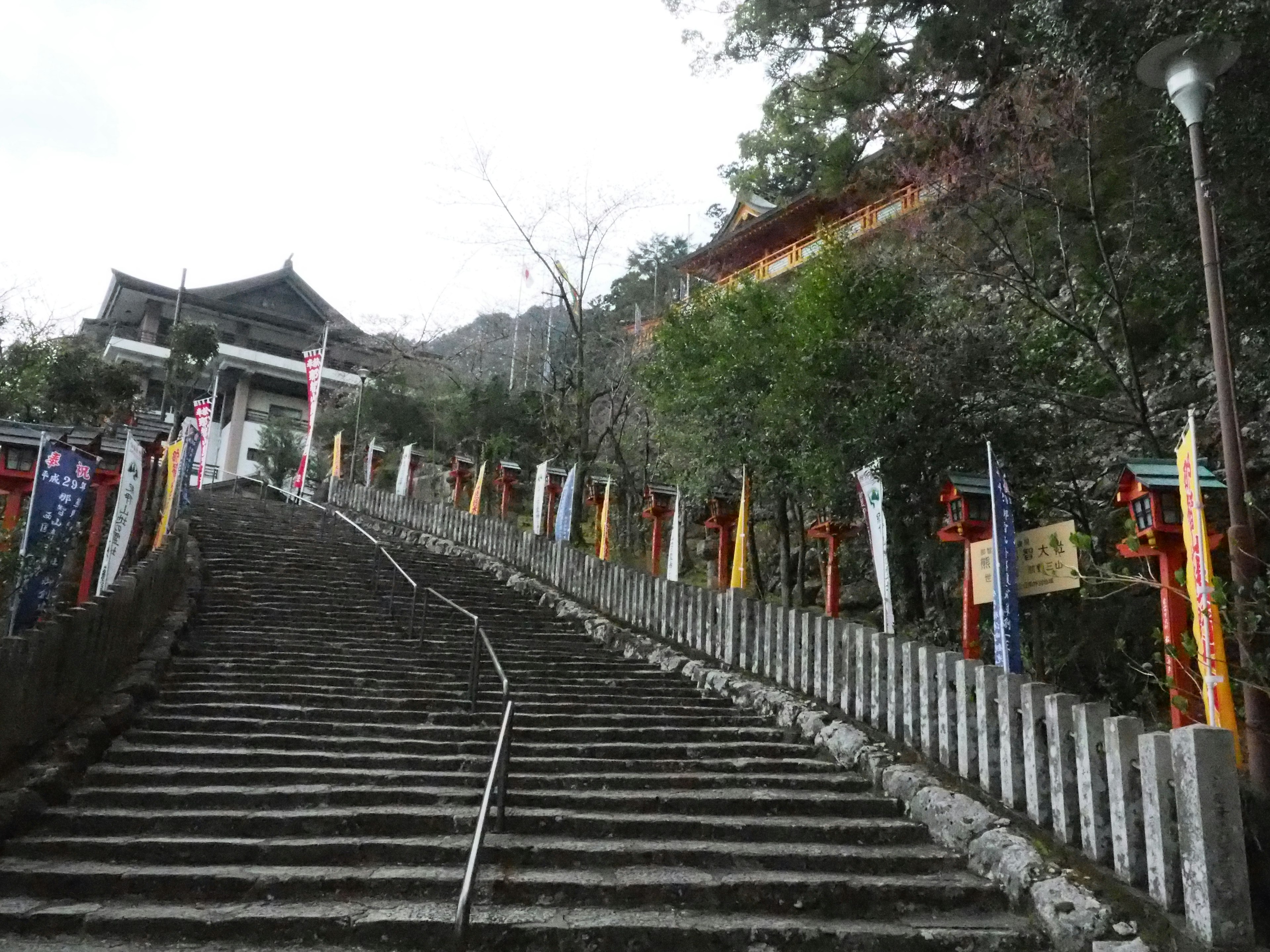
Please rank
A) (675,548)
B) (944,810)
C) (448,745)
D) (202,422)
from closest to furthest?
1. (944,810)
2. (448,745)
3. (675,548)
4. (202,422)

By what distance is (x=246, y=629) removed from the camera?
1027 centimetres

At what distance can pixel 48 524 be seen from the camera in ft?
24.9

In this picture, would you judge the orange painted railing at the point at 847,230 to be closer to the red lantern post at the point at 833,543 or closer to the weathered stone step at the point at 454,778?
the red lantern post at the point at 833,543

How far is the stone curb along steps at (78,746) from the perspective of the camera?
5.01m

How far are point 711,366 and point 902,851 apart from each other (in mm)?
7089

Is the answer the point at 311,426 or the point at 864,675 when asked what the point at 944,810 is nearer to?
the point at 864,675

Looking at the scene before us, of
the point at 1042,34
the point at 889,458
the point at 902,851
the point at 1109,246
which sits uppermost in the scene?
the point at 1042,34

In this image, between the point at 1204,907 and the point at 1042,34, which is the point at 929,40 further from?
the point at 1204,907

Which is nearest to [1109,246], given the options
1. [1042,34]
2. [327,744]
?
[1042,34]

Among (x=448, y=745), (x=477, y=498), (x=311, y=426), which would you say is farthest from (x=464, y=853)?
(x=311, y=426)

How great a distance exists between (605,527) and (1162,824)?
33.1 ft

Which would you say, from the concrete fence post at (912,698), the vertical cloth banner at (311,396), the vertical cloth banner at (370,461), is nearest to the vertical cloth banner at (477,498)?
the vertical cloth banner at (370,461)

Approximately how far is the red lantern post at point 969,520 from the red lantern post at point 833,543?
2.74 meters

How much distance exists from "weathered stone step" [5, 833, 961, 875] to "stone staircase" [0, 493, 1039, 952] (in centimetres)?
1
